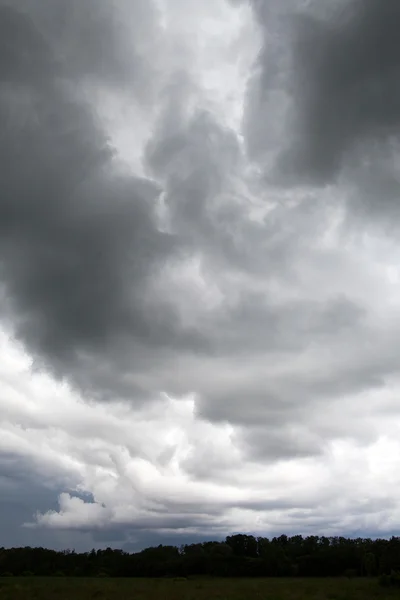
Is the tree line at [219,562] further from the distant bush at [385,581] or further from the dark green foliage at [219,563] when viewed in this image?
the distant bush at [385,581]

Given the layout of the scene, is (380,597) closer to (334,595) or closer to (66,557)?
(334,595)

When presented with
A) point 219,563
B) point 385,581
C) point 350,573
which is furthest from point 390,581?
point 219,563

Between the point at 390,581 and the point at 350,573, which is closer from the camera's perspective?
the point at 390,581

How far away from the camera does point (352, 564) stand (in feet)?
374

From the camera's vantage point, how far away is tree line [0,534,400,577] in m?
113

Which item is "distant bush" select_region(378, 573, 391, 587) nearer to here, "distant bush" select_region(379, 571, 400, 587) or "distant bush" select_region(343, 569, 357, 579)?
"distant bush" select_region(379, 571, 400, 587)

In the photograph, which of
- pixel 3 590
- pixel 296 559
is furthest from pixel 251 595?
pixel 296 559

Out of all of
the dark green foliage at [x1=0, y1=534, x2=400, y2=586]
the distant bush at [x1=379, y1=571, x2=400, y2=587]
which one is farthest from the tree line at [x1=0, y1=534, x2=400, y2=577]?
the distant bush at [x1=379, y1=571, x2=400, y2=587]

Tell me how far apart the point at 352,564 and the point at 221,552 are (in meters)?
31.0

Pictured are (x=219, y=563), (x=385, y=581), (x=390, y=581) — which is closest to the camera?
(x=390, y=581)

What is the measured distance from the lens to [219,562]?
118 meters

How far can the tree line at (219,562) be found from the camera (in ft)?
370

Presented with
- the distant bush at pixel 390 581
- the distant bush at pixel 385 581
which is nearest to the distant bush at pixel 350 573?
the distant bush at pixel 385 581

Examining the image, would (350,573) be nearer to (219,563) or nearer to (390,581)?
(219,563)
